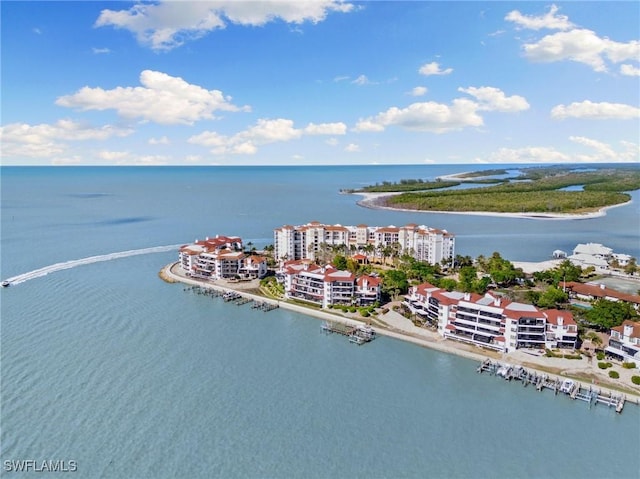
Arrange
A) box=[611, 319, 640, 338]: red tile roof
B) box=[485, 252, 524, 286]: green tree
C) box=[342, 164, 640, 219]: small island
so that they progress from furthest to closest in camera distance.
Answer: box=[342, 164, 640, 219]: small island < box=[485, 252, 524, 286]: green tree < box=[611, 319, 640, 338]: red tile roof

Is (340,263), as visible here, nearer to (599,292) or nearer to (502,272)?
(502,272)

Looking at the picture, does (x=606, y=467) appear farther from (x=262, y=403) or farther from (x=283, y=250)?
(x=283, y=250)

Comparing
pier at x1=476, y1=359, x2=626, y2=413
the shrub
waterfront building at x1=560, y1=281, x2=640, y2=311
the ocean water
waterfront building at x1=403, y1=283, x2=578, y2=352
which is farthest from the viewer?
waterfront building at x1=560, y1=281, x2=640, y2=311

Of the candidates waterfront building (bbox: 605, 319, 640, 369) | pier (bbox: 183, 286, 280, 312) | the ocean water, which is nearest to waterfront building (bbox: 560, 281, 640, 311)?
waterfront building (bbox: 605, 319, 640, 369)

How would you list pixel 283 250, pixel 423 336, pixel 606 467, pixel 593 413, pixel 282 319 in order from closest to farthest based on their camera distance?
pixel 606 467 → pixel 593 413 → pixel 423 336 → pixel 282 319 → pixel 283 250

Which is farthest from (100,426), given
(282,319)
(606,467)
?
(606,467)

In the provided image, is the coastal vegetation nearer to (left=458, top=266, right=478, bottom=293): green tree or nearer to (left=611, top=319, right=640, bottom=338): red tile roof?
(left=458, top=266, right=478, bottom=293): green tree

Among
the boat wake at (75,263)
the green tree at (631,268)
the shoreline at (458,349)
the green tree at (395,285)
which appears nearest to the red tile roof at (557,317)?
the shoreline at (458,349)
